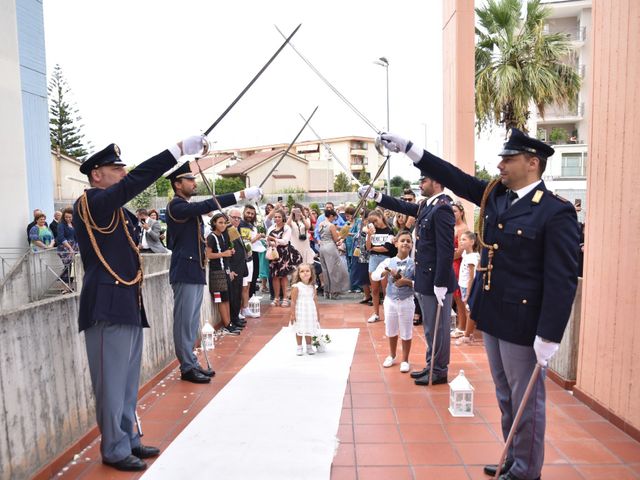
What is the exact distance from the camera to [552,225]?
2.75m

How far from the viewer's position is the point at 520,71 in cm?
1278

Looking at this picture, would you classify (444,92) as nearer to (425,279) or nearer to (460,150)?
(460,150)

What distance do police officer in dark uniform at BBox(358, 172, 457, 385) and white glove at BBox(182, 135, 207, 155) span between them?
2047mm

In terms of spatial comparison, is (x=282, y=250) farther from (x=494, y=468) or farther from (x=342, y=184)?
(x=342, y=184)

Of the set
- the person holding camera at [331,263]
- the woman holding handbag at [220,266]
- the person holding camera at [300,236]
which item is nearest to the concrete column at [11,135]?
the person holding camera at [300,236]

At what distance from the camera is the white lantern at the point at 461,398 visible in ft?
13.5

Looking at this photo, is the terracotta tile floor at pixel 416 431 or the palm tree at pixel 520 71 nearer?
the terracotta tile floor at pixel 416 431

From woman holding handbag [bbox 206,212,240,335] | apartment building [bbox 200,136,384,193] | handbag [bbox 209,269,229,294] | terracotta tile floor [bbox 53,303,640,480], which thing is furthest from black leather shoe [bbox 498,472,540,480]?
apartment building [bbox 200,136,384,193]

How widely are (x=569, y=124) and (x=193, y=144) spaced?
101 ft

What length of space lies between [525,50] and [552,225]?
11.9 metres

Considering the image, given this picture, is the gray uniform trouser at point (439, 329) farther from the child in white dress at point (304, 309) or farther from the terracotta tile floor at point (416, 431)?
the child in white dress at point (304, 309)

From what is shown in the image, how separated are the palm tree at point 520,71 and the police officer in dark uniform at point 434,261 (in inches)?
346

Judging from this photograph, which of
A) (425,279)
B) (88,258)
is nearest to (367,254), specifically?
(425,279)

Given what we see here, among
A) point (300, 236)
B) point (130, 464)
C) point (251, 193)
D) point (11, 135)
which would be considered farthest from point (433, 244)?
point (11, 135)
